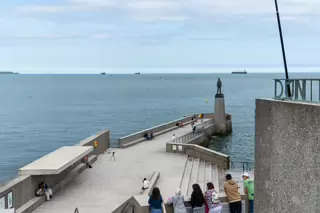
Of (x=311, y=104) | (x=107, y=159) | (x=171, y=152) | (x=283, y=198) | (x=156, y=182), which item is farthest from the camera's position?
(x=171, y=152)

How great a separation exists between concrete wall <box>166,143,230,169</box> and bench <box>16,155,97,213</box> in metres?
5.55

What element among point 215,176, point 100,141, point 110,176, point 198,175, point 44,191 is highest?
point 100,141

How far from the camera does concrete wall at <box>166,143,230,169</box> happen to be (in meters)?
23.6

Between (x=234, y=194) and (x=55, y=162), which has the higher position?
(x=234, y=194)

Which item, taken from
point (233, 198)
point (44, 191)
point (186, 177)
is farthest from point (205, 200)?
point (186, 177)

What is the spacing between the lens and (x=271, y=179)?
769 cm

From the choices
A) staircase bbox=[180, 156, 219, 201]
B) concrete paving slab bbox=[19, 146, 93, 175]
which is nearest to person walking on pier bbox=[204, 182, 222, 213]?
concrete paving slab bbox=[19, 146, 93, 175]

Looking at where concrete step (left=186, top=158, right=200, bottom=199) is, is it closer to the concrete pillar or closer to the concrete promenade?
the concrete promenade

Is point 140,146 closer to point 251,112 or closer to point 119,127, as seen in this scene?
point 119,127

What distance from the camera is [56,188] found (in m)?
16.9

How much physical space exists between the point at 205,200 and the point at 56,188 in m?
8.72

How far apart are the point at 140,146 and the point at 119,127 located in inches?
1553

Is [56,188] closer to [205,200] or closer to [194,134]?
[205,200]

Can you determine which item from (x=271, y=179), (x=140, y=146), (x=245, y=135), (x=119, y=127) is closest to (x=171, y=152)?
(x=140, y=146)
